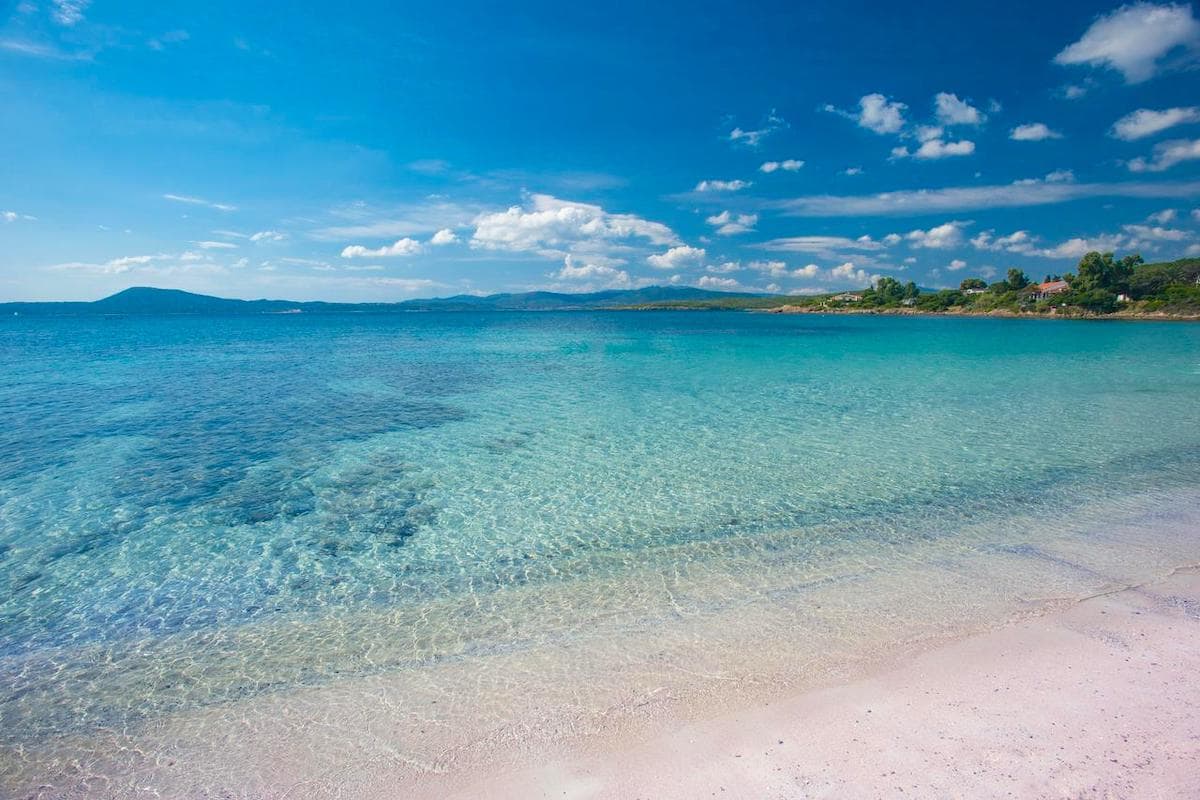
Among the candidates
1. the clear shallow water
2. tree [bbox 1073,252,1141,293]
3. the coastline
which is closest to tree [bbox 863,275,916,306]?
the coastline

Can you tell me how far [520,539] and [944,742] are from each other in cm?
727

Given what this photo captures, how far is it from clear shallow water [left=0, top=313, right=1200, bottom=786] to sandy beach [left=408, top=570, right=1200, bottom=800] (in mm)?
857

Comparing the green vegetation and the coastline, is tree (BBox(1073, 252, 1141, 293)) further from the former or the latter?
the coastline

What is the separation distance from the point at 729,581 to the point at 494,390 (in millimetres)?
22231

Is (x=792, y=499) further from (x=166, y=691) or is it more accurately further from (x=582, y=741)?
(x=166, y=691)

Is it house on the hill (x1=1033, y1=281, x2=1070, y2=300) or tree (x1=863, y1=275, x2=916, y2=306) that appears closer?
house on the hill (x1=1033, y1=281, x2=1070, y2=300)

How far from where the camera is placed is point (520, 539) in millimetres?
10789

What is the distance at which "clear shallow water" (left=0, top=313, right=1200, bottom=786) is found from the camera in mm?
6961

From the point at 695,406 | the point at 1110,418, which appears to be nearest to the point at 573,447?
the point at 695,406

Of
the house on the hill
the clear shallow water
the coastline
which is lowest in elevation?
the clear shallow water

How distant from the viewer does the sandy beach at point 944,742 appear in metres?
4.89

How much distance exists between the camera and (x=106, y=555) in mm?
10219

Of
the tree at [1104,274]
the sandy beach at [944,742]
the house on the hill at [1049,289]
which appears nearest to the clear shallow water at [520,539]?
the sandy beach at [944,742]

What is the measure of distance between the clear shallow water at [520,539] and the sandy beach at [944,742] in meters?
0.86
